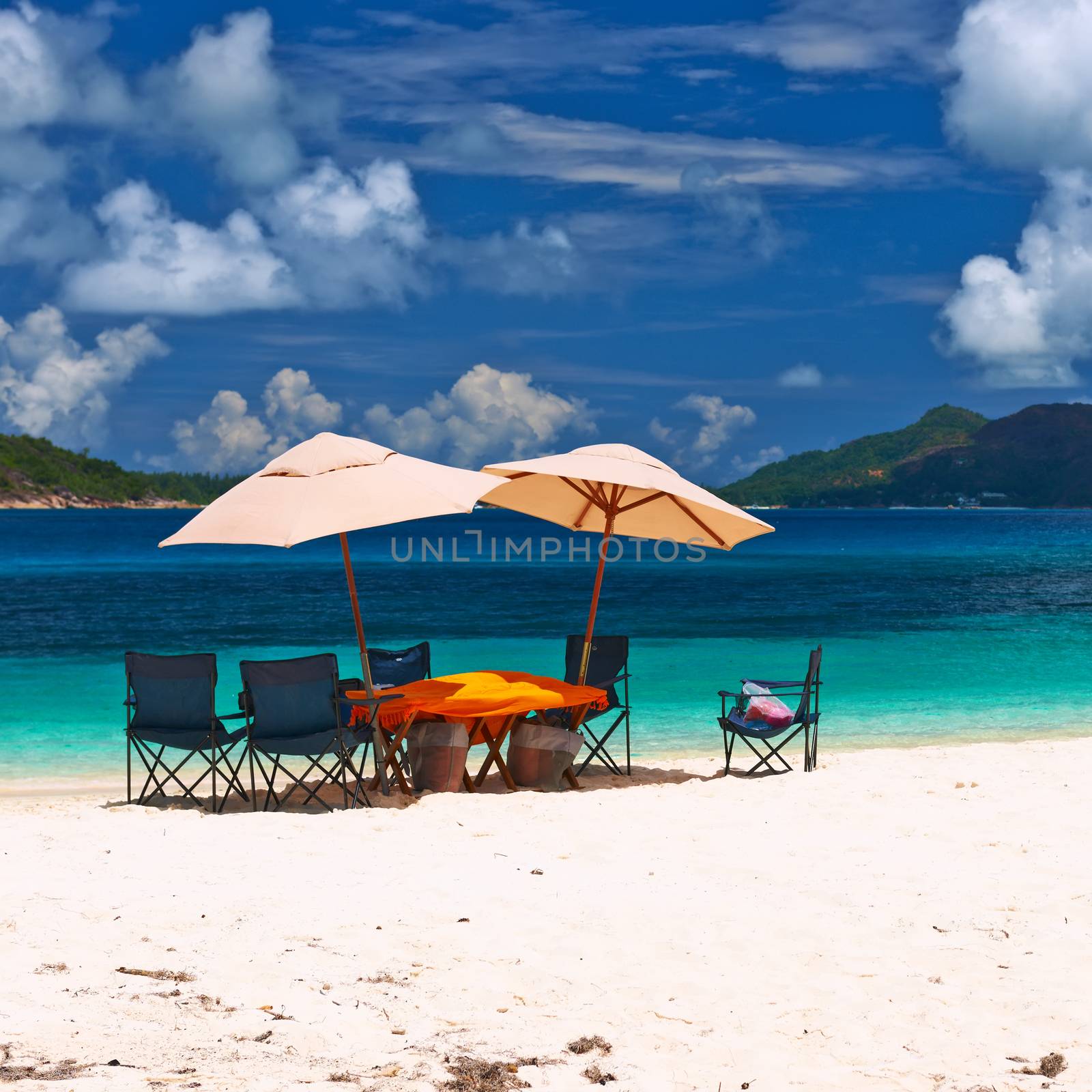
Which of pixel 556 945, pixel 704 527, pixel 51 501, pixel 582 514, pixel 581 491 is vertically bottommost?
pixel 556 945

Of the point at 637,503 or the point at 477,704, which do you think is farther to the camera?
the point at 637,503

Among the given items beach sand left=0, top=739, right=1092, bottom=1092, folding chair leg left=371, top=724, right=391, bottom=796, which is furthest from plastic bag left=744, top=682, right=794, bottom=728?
folding chair leg left=371, top=724, right=391, bottom=796

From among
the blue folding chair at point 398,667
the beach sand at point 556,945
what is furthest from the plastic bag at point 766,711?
the blue folding chair at point 398,667

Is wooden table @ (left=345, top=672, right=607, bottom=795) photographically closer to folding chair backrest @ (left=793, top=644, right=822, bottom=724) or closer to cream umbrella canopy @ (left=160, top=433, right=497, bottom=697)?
cream umbrella canopy @ (left=160, top=433, right=497, bottom=697)

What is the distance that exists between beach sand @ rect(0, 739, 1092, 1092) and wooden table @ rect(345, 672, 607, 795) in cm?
68

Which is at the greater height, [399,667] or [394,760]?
[399,667]

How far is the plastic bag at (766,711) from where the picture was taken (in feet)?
26.6

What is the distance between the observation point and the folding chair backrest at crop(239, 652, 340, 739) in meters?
6.75

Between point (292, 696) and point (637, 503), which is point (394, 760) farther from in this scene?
point (637, 503)

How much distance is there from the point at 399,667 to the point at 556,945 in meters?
4.16

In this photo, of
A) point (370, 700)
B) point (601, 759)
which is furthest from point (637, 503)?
point (370, 700)

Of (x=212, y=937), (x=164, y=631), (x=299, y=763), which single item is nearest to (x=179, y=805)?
(x=299, y=763)

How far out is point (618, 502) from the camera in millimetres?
8414

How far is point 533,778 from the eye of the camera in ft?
25.0
